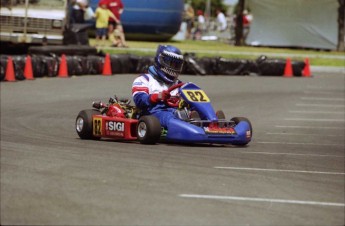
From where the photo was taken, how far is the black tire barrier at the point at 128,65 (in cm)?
2438

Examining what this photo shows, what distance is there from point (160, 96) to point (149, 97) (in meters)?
0.20

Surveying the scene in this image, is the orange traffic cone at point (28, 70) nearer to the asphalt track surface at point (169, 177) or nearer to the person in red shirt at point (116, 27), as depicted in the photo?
the asphalt track surface at point (169, 177)

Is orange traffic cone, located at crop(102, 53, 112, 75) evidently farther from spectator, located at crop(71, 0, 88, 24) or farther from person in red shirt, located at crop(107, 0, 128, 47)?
person in red shirt, located at crop(107, 0, 128, 47)

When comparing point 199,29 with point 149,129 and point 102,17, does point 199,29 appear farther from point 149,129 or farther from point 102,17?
point 149,129

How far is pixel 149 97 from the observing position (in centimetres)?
1225

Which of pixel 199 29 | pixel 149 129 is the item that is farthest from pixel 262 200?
pixel 199 29

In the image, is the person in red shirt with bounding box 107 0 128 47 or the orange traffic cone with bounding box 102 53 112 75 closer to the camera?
the orange traffic cone with bounding box 102 53 112 75

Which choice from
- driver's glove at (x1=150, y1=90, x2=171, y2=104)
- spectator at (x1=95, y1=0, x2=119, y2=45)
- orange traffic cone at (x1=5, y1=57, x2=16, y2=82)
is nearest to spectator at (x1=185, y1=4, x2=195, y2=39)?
spectator at (x1=95, y1=0, x2=119, y2=45)

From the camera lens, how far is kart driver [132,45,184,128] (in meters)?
12.2

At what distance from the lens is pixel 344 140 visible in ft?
47.1

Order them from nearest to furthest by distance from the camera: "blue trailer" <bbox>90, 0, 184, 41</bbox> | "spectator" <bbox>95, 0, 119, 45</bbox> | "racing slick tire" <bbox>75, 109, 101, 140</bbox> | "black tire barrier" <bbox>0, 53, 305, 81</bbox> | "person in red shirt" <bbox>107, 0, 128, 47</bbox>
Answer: "racing slick tire" <bbox>75, 109, 101, 140</bbox>
"black tire barrier" <bbox>0, 53, 305, 81</bbox>
"spectator" <bbox>95, 0, 119, 45</bbox>
"person in red shirt" <bbox>107, 0, 128, 47</bbox>
"blue trailer" <bbox>90, 0, 184, 41</bbox>

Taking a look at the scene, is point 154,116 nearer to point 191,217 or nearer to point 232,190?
point 232,190

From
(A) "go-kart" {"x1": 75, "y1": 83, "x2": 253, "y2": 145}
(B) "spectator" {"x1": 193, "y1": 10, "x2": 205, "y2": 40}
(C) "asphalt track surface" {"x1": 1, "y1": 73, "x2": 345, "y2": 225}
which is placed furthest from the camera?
(B) "spectator" {"x1": 193, "y1": 10, "x2": 205, "y2": 40}

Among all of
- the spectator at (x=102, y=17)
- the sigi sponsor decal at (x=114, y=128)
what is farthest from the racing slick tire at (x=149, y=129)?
the spectator at (x=102, y=17)
